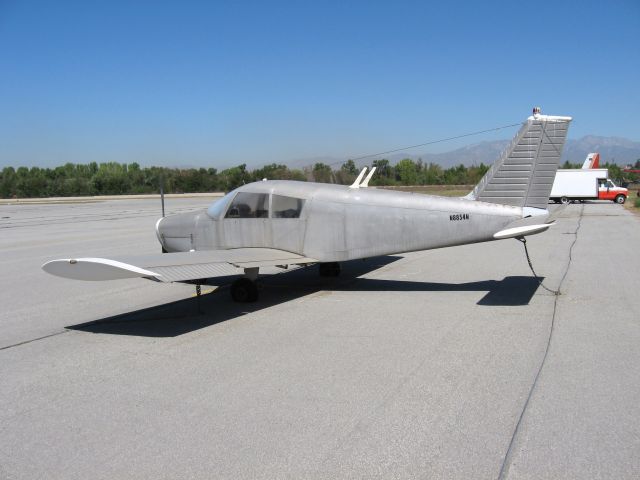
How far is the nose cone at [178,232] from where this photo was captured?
10555mm

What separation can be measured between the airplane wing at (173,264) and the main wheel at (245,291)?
0.44 meters

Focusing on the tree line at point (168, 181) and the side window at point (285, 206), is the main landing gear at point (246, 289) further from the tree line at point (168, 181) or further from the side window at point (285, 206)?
the tree line at point (168, 181)

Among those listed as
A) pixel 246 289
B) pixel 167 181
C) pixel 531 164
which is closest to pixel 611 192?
pixel 531 164

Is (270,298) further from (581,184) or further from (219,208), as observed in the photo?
(581,184)

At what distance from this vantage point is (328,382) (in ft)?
17.2

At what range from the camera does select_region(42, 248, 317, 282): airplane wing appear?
6.55 metres

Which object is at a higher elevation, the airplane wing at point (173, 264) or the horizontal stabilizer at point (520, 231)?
the horizontal stabilizer at point (520, 231)

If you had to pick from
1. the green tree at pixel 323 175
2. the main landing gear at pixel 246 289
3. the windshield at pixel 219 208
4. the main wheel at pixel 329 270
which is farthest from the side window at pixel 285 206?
the green tree at pixel 323 175

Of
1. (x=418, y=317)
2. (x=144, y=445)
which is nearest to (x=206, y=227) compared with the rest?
(x=418, y=317)

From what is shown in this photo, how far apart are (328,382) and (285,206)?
5.12 m

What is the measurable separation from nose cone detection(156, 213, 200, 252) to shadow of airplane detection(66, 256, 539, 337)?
1.16m

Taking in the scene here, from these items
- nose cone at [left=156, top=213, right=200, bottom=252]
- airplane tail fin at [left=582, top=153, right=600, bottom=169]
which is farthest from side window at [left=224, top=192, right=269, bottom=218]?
airplane tail fin at [left=582, top=153, right=600, bottom=169]

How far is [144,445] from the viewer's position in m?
4.04

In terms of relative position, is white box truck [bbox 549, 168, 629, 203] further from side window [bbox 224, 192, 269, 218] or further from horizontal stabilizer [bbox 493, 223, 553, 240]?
side window [bbox 224, 192, 269, 218]
